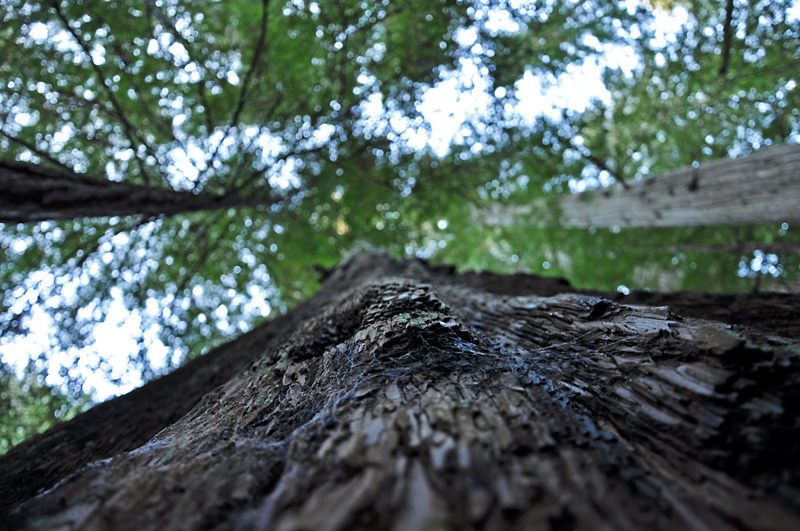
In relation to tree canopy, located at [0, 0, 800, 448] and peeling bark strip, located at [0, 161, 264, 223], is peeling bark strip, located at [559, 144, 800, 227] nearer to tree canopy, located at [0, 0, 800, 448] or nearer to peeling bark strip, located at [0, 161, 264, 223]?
tree canopy, located at [0, 0, 800, 448]

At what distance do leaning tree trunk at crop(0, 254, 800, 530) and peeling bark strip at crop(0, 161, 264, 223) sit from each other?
163 centimetres

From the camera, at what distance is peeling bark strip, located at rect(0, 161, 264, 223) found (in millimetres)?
2082

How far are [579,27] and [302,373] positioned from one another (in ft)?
17.8

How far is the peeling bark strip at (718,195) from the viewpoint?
3180 millimetres

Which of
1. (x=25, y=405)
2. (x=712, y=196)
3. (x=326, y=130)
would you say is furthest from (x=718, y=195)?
(x=25, y=405)

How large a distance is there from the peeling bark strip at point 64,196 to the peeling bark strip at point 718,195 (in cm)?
512

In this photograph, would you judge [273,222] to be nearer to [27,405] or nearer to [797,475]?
[27,405]

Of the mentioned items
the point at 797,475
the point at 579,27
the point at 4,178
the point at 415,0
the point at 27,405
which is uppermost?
the point at 415,0

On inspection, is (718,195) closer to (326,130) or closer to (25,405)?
(326,130)

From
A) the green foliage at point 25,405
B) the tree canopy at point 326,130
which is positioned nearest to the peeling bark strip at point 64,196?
the tree canopy at point 326,130

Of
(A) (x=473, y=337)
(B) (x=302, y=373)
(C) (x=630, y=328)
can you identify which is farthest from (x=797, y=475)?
(B) (x=302, y=373)

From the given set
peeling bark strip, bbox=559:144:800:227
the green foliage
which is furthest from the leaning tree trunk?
peeling bark strip, bbox=559:144:800:227

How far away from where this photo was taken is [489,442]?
29.0 inches

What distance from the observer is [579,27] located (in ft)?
15.4
